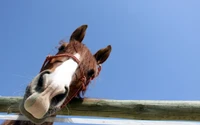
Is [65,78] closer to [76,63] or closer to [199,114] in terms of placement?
[76,63]

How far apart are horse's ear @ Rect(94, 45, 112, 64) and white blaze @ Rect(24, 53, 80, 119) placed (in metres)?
1.12

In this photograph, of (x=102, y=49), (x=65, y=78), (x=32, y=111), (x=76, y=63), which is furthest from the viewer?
(x=102, y=49)

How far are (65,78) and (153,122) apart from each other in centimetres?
90

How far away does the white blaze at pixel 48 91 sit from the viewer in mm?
2207

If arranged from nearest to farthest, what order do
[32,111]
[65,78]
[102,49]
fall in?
[32,111] → [65,78] → [102,49]

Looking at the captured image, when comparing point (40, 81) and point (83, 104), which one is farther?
point (83, 104)

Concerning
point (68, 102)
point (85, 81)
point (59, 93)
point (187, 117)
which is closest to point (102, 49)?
point (85, 81)

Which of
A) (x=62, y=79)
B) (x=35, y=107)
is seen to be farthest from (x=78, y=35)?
(x=35, y=107)

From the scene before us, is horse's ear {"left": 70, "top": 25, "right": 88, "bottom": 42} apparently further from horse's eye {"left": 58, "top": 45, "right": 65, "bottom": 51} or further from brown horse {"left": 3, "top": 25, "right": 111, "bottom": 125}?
horse's eye {"left": 58, "top": 45, "right": 65, "bottom": 51}

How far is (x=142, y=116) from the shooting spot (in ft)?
7.94

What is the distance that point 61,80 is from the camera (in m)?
2.54

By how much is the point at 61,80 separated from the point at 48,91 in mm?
234

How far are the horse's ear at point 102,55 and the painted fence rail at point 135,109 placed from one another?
1255 mm

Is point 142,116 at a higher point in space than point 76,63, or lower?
lower
